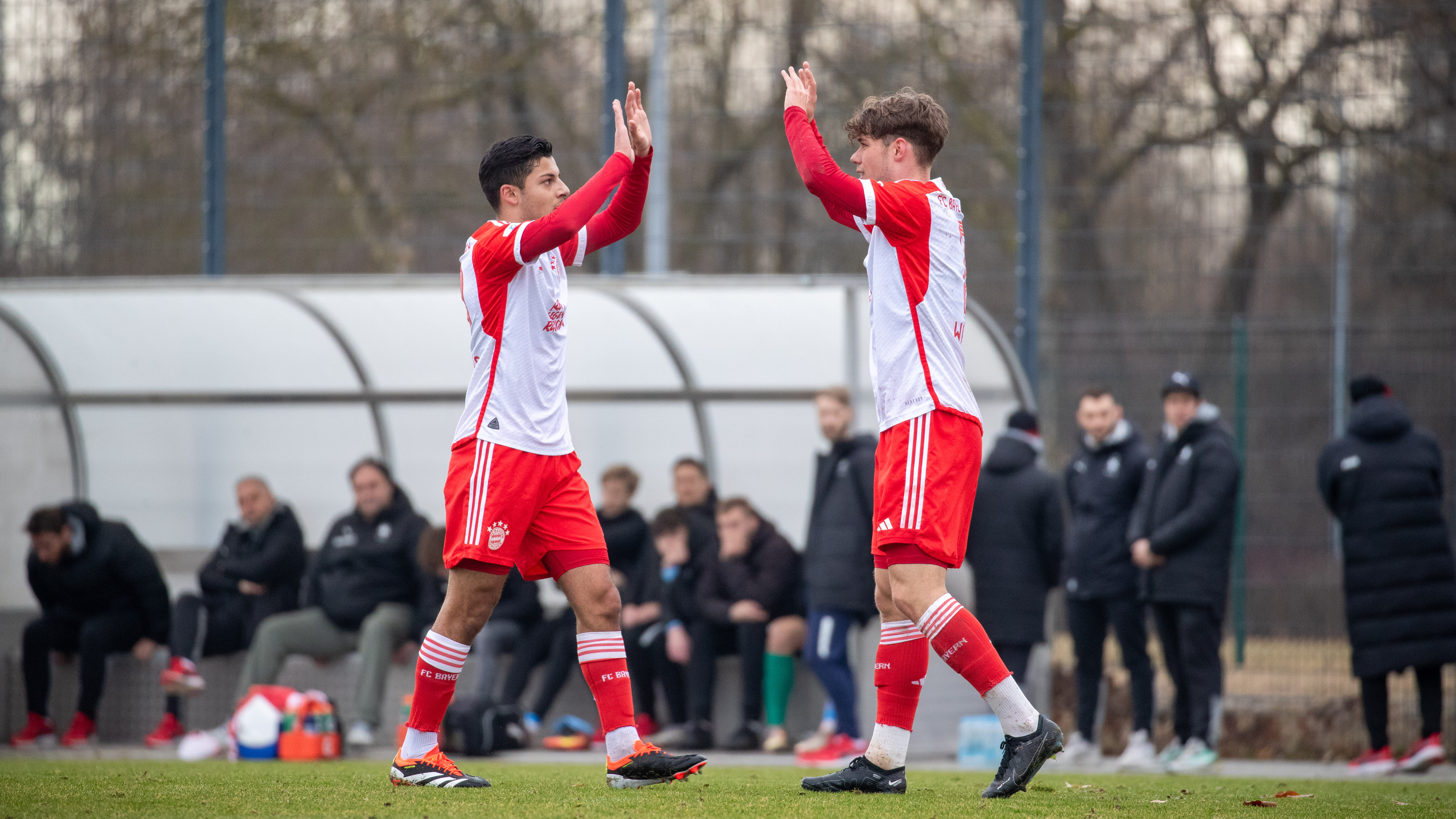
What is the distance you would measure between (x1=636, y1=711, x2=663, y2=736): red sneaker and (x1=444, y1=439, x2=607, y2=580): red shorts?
14.9 feet

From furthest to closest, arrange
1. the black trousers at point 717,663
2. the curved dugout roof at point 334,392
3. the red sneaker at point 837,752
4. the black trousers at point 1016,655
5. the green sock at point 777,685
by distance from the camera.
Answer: the curved dugout roof at point 334,392, the black trousers at point 717,663, the green sock at point 777,685, the black trousers at point 1016,655, the red sneaker at point 837,752

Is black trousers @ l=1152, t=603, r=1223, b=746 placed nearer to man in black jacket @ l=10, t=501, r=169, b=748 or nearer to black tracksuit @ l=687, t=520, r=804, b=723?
black tracksuit @ l=687, t=520, r=804, b=723

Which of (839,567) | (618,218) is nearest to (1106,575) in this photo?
(839,567)

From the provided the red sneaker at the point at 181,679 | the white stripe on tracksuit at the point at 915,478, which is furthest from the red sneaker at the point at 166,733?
the white stripe on tracksuit at the point at 915,478

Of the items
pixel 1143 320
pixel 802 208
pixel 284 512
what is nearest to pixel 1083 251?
pixel 1143 320

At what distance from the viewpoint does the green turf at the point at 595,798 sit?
14.4 feet

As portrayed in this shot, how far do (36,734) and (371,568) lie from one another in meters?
2.14

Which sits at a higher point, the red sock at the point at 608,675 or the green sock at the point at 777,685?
the red sock at the point at 608,675

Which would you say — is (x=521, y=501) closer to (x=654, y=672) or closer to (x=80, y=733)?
(x=654, y=672)

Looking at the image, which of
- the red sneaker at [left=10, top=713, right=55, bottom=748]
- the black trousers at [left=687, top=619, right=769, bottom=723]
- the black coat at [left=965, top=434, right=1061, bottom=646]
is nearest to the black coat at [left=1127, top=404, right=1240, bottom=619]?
the black coat at [left=965, top=434, right=1061, bottom=646]

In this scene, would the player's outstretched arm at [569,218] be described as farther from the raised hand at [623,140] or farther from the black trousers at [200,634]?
the black trousers at [200,634]

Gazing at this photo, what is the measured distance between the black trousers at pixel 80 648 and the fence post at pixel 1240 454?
6.59m

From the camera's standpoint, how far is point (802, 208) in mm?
10586

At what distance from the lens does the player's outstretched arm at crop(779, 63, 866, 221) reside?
469 centimetres
